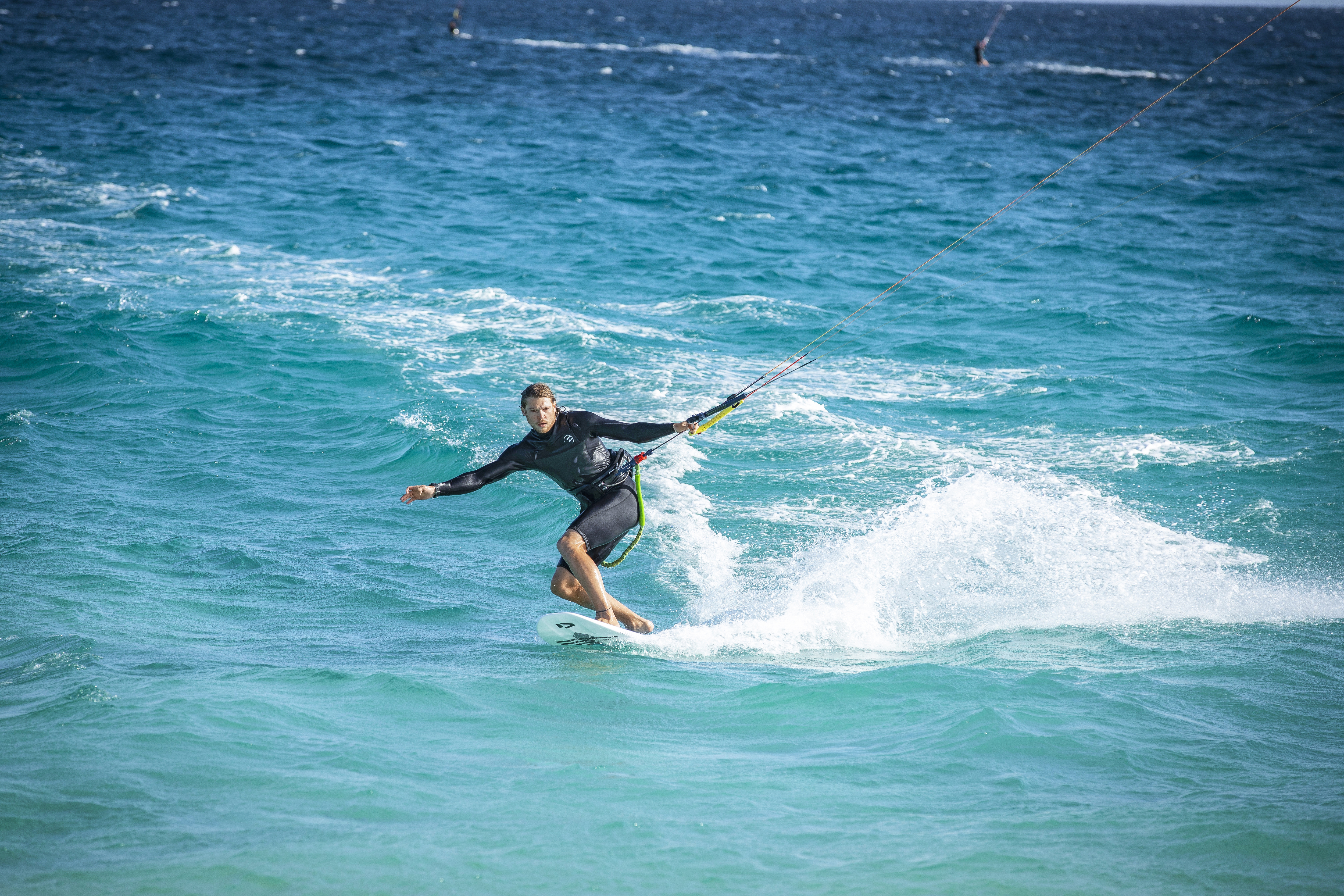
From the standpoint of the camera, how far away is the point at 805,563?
842 centimetres

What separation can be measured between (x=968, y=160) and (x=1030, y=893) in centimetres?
2734

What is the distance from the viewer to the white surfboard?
22.6 ft

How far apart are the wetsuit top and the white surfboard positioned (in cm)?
81

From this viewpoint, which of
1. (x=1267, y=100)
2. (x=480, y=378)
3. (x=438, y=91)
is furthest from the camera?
(x=1267, y=100)

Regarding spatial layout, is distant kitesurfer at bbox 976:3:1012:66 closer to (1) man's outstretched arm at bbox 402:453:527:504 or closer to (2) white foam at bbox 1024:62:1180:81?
(2) white foam at bbox 1024:62:1180:81

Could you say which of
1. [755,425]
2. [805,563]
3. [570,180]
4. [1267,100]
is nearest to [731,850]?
[805,563]

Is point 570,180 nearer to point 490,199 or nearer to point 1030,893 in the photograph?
point 490,199

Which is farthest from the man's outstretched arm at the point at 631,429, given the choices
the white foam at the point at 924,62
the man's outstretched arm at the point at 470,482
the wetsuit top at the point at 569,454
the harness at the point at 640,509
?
the white foam at the point at 924,62

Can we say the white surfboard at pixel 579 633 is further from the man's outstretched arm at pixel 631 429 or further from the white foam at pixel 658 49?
the white foam at pixel 658 49

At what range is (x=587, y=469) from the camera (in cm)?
702

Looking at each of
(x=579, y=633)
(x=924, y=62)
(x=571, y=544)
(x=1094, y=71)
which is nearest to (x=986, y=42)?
(x=924, y=62)

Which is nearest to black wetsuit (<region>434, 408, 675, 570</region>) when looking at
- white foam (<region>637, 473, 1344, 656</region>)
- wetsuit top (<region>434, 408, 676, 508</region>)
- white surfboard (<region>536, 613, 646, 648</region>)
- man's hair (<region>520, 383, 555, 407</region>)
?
wetsuit top (<region>434, 408, 676, 508</region>)

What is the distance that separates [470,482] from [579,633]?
3.89ft

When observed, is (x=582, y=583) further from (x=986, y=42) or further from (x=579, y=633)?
(x=986, y=42)
